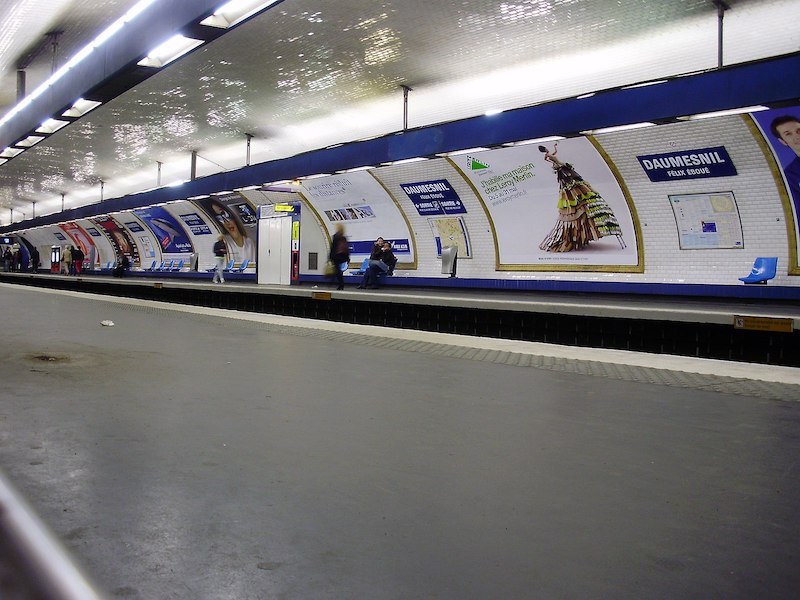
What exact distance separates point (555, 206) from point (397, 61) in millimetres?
4743

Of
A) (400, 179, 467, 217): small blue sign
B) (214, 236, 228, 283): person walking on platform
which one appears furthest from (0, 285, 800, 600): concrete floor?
(214, 236, 228, 283): person walking on platform

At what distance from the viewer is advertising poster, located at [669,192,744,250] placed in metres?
10.3

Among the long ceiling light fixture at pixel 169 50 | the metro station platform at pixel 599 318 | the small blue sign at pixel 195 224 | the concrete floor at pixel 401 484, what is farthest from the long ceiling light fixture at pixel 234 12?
the small blue sign at pixel 195 224

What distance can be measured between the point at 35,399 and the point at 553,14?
23.0 feet

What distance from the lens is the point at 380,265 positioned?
15969 mm

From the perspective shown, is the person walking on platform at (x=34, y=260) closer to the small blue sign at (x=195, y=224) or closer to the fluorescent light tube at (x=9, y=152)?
the small blue sign at (x=195, y=224)

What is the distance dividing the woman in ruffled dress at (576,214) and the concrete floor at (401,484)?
26.3 ft

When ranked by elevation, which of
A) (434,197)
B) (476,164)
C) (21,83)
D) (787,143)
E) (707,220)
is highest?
(21,83)

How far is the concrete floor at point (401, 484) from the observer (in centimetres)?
167

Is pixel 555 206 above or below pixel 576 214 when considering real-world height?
above

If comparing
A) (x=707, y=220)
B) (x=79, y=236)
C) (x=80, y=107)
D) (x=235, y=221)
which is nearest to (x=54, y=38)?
(x=80, y=107)

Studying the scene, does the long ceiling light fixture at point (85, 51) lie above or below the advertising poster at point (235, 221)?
above

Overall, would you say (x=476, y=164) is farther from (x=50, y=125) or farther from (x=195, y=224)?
(x=195, y=224)

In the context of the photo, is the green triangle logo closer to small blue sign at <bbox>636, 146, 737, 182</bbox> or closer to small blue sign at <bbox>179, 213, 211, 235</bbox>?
small blue sign at <bbox>636, 146, 737, 182</bbox>
